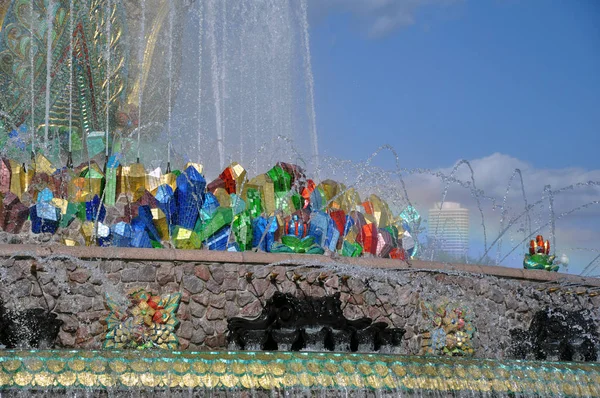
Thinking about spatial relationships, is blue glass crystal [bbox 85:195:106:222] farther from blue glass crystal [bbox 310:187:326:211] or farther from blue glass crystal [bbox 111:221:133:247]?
blue glass crystal [bbox 310:187:326:211]

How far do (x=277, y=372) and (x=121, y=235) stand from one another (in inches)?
74.1

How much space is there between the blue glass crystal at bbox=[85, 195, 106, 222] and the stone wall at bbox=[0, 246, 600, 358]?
777mm

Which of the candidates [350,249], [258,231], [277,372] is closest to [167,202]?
[258,231]

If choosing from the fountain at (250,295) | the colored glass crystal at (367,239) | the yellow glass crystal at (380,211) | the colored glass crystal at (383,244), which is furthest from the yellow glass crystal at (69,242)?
the yellow glass crystal at (380,211)

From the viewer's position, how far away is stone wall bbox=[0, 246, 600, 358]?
21.4 feet

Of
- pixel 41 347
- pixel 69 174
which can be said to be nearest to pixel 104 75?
pixel 69 174

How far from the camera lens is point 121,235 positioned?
280 inches

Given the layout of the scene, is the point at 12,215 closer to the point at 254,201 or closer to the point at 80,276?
the point at 80,276

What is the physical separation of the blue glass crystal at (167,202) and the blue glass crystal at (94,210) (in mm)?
444

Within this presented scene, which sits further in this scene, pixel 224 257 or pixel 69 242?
pixel 69 242

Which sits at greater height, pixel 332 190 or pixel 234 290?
pixel 332 190

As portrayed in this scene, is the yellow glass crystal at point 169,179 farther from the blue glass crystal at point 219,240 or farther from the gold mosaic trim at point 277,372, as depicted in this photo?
the gold mosaic trim at point 277,372

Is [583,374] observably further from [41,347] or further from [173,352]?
[41,347]

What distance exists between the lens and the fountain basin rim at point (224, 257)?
21.2ft
